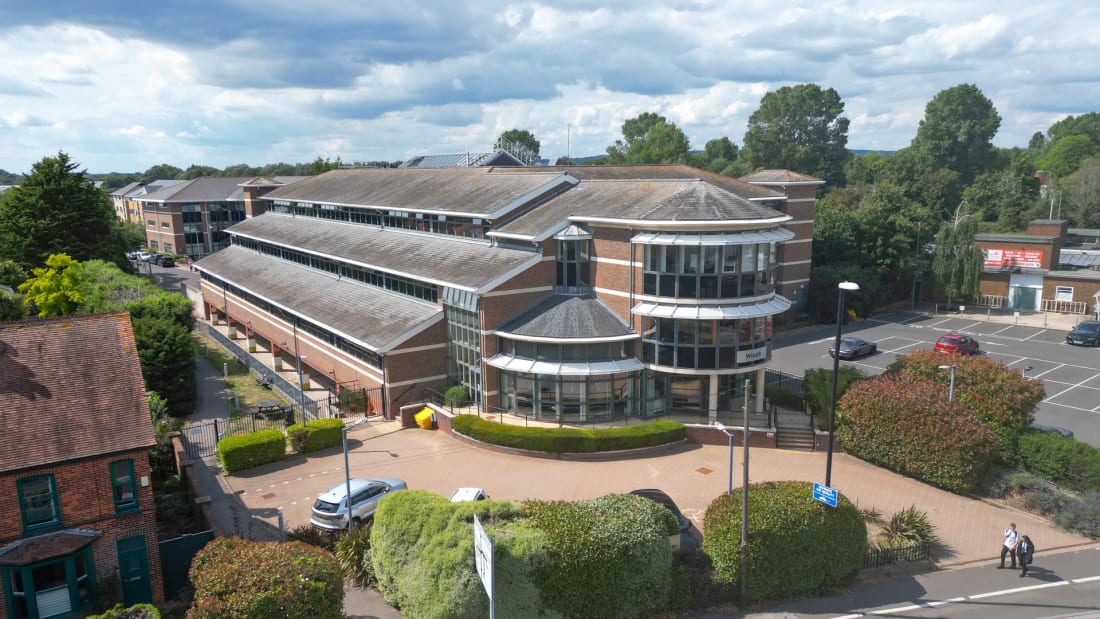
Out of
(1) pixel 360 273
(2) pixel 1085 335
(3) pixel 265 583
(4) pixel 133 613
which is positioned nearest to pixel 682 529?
(3) pixel 265 583

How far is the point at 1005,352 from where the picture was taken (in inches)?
1683

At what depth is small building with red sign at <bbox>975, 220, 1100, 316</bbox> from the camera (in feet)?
173

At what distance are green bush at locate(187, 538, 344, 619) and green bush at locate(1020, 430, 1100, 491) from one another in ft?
75.6

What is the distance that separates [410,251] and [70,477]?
22.7 m

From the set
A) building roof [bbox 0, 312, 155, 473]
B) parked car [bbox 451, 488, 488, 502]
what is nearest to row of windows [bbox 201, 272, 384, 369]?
parked car [bbox 451, 488, 488, 502]

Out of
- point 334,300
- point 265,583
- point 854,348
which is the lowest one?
point 854,348

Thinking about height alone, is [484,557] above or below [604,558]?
above

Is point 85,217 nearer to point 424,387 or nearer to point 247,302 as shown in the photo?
point 247,302

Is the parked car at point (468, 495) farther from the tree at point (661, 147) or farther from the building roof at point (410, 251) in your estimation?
the tree at point (661, 147)

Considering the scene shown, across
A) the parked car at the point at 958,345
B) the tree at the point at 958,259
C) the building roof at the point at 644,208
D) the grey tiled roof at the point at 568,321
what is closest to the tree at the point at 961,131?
the tree at the point at 958,259

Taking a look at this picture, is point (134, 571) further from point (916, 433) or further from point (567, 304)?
point (916, 433)

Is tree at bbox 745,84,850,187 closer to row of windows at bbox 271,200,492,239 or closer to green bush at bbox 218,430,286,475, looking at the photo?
row of windows at bbox 271,200,492,239

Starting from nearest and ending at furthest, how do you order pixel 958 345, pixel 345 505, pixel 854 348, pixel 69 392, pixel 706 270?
pixel 69 392 < pixel 345 505 < pixel 706 270 < pixel 958 345 < pixel 854 348

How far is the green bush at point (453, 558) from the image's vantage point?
14719 millimetres
